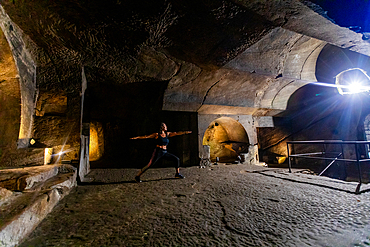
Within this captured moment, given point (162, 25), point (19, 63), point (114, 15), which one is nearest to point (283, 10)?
point (162, 25)

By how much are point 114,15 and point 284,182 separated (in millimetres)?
4646

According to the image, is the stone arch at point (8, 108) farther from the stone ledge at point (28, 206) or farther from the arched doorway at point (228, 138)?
the arched doorway at point (228, 138)

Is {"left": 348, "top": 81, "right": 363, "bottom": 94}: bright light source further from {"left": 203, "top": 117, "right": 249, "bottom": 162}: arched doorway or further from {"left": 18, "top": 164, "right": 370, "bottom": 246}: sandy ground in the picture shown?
{"left": 18, "top": 164, "right": 370, "bottom": 246}: sandy ground

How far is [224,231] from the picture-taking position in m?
1.75

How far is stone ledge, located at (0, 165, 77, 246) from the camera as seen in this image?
153cm

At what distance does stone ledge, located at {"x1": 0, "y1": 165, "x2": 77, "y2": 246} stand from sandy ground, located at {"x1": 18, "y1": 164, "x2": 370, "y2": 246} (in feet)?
0.35

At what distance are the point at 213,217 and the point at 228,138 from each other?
718 centimetres

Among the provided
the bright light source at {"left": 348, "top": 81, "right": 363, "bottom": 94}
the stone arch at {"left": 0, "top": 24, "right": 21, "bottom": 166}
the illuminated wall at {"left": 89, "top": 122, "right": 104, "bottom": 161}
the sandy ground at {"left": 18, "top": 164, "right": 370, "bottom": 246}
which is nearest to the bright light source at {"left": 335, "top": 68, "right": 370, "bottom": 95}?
the bright light source at {"left": 348, "top": 81, "right": 363, "bottom": 94}

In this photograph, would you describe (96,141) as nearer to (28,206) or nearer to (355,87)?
(28,206)

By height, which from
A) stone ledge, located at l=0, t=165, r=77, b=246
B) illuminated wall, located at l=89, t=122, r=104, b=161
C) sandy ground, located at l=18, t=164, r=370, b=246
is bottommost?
sandy ground, located at l=18, t=164, r=370, b=246

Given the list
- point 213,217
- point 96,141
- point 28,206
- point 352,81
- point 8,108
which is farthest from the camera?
point 96,141

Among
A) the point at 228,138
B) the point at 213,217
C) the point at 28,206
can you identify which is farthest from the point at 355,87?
the point at 28,206

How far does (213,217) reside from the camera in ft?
6.84

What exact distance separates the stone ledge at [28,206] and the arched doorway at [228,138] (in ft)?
20.4
